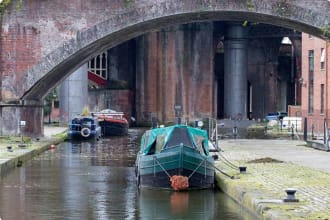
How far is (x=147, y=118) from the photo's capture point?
250 feet

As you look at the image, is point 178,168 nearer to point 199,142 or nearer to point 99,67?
point 199,142

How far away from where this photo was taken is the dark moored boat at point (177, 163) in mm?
21734

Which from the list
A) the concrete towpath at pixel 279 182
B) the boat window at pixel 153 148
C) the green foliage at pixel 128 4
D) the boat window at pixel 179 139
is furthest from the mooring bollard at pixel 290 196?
the green foliage at pixel 128 4

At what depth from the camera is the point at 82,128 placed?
49938mm

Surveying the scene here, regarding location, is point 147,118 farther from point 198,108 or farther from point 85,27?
point 85,27

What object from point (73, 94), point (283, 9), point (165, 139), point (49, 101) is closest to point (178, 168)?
point (165, 139)

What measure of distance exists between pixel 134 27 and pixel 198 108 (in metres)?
37.2

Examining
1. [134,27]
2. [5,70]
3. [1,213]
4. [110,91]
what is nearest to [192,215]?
[1,213]

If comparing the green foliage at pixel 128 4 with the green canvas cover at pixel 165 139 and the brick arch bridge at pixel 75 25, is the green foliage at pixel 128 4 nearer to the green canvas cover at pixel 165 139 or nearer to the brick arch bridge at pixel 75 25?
the brick arch bridge at pixel 75 25

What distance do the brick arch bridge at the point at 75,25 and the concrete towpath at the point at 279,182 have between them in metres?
5.23

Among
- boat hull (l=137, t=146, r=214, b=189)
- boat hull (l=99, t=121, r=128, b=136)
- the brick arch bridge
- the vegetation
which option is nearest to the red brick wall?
boat hull (l=99, t=121, r=128, b=136)

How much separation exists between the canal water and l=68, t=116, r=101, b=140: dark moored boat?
63.1 ft

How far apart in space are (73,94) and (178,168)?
45203 mm

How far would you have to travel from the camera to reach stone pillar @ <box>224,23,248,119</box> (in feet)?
240
